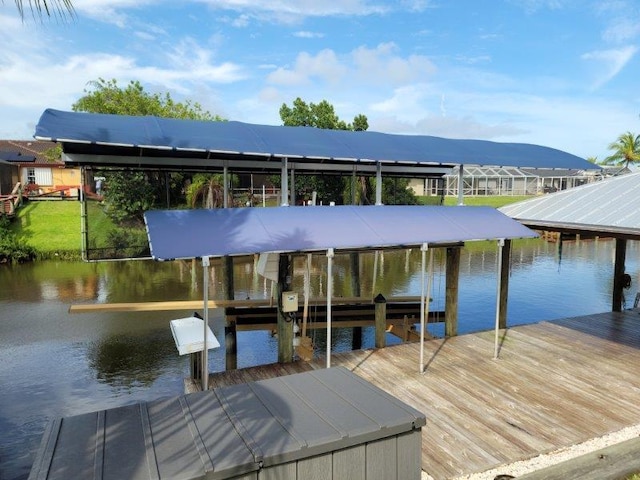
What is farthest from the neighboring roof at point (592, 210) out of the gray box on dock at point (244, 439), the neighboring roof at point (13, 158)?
the neighboring roof at point (13, 158)

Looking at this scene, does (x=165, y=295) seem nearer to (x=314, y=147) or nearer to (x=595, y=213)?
(x=314, y=147)

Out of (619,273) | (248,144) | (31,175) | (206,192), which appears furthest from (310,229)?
(31,175)

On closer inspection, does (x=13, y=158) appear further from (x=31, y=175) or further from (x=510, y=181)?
(x=510, y=181)

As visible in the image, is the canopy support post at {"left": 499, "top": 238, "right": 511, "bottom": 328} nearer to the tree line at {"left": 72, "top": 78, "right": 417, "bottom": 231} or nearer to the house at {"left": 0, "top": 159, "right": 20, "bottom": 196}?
the tree line at {"left": 72, "top": 78, "right": 417, "bottom": 231}

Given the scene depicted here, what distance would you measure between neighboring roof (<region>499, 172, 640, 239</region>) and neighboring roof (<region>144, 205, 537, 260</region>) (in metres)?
0.95

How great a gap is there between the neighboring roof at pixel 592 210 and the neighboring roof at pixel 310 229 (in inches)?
37.4

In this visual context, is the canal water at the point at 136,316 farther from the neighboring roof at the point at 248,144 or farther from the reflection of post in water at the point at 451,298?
the neighboring roof at the point at 248,144

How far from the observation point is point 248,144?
978 centimetres

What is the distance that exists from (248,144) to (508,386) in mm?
6976

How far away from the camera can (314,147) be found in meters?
10.5

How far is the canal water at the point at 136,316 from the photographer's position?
11.9 metres

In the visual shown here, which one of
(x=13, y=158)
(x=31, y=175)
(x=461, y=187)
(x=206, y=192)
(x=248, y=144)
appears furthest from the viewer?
(x=31, y=175)

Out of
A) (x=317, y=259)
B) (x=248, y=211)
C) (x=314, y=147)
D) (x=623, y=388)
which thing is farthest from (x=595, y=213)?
(x=317, y=259)

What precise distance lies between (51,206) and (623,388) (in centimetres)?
3847
